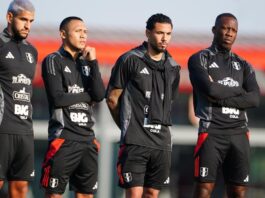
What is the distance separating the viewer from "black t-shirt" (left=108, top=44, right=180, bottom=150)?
10570 mm

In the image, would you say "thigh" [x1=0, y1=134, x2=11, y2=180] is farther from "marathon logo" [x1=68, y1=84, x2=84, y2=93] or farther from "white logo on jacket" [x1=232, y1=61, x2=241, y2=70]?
"white logo on jacket" [x1=232, y1=61, x2=241, y2=70]

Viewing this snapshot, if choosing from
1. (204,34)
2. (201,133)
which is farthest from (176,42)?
(201,133)

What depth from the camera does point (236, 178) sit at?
11.0 m

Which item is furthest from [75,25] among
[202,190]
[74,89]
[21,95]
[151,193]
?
[202,190]

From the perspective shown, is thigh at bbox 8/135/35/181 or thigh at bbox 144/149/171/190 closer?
thigh at bbox 8/135/35/181

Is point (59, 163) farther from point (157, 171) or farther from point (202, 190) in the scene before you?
point (202, 190)

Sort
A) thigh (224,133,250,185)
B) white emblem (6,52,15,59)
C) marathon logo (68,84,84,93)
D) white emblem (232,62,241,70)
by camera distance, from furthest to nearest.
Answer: white emblem (232,62,241,70)
thigh (224,133,250,185)
marathon logo (68,84,84,93)
white emblem (6,52,15,59)

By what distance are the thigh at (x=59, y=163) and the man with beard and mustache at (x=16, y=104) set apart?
7.1 inches

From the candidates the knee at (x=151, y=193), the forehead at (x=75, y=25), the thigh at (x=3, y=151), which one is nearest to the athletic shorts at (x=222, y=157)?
the knee at (x=151, y=193)

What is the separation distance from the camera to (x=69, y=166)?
34.4 ft

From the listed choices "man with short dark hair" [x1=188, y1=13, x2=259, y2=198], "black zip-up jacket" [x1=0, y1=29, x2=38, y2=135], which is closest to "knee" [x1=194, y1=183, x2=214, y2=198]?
"man with short dark hair" [x1=188, y1=13, x2=259, y2=198]

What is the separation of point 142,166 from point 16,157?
4.21 feet

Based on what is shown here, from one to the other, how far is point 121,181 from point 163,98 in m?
0.96

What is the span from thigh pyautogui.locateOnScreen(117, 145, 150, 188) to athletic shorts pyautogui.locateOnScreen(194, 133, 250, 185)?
662mm
